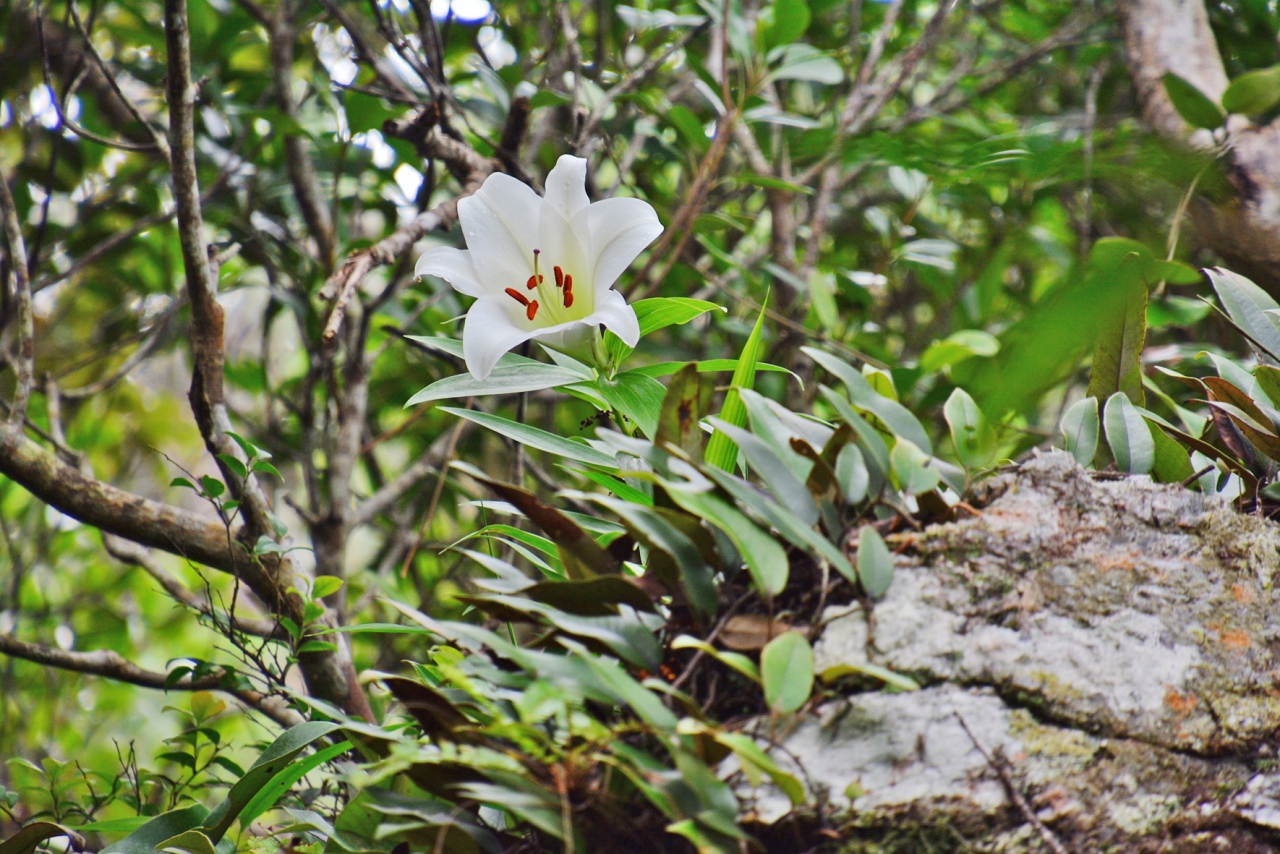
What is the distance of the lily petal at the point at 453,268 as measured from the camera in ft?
2.45

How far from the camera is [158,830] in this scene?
0.64 meters

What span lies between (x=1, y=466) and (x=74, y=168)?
Answer: 1349mm

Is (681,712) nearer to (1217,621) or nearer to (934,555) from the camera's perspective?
(934,555)

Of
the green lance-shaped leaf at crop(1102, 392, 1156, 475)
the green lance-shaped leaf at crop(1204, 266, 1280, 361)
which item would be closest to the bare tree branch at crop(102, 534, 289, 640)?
the green lance-shaped leaf at crop(1102, 392, 1156, 475)

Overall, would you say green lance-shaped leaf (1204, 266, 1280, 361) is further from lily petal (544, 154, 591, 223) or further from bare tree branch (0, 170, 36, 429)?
bare tree branch (0, 170, 36, 429)

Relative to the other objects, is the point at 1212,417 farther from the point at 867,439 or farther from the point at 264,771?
the point at 264,771

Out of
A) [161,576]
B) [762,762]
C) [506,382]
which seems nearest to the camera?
[762,762]

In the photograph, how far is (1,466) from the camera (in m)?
0.82

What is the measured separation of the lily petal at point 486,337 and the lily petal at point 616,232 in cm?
9

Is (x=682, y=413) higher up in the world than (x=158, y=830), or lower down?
higher up

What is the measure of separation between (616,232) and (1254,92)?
3.26 feet

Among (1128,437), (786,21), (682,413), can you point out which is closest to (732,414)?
(682,413)

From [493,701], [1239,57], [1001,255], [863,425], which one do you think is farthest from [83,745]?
[1239,57]

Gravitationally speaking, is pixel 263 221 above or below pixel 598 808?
above
